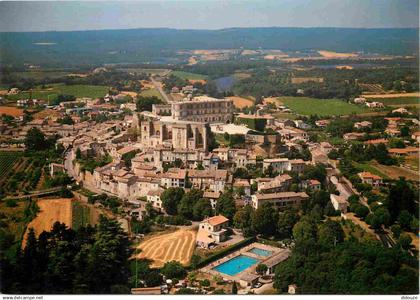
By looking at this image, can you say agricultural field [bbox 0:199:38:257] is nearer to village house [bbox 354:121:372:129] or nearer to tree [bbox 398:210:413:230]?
tree [bbox 398:210:413:230]

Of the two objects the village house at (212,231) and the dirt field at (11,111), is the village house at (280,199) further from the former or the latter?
the dirt field at (11,111)

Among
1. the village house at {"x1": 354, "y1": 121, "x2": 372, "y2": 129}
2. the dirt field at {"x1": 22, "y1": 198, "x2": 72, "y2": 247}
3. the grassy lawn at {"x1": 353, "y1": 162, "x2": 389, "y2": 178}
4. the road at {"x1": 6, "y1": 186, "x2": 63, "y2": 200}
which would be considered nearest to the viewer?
the dirt field at {"x1": 22, "y1": 198, "x2": 72, "y2": 247}

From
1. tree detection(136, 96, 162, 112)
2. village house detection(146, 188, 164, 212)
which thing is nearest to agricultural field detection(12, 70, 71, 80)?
tree detection(136, 96, 162, 112)

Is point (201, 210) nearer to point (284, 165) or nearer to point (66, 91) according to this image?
point (284, 165)

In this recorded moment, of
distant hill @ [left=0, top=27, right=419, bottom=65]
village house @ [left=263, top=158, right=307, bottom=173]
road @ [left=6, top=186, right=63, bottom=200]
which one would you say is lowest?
road @ [left=6, top=186, right=63, bottom=200]

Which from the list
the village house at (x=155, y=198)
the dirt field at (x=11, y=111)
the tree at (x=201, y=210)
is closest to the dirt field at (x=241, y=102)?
the dirt field at (x=11, y=111)

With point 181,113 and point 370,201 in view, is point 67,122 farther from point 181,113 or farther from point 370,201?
point 370,201

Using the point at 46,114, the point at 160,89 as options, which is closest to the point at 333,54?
the point at 160,89
